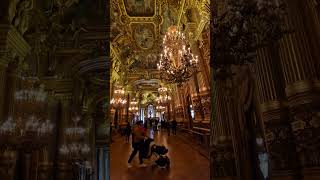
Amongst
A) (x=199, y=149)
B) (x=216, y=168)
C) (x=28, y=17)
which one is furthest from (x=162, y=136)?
(x=28, y=17)

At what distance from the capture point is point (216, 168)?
6.03ft

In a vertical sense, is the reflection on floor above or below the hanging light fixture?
below

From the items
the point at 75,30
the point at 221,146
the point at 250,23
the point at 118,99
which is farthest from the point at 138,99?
the point at 250,23

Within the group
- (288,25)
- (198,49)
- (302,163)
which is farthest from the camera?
(198,49)

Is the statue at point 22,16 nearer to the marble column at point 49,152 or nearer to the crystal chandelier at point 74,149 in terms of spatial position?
the marble column at point 49,152

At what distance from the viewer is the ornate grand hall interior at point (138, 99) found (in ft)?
5.67

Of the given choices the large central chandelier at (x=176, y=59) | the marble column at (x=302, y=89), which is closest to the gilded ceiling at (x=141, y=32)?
the large central chandelier at (x=176, y=59)

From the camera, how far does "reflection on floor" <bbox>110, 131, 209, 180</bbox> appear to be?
6.48 ft

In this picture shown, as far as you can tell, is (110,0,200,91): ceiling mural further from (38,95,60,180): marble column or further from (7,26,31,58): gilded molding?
(7,26,31,58): gilded molding

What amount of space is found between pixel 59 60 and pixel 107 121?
1.00 metres

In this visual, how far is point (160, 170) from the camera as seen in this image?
7.20 ft

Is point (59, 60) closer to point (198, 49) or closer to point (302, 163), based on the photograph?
point (302, 163)

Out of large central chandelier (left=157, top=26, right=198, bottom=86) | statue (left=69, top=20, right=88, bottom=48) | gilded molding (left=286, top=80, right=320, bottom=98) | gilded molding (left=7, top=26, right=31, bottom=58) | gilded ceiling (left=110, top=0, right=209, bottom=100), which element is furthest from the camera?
large central chandelier (left=157, top=26, right=198, bottom=86)

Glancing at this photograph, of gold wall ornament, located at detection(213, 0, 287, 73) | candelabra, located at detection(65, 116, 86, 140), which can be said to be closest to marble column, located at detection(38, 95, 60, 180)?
candelabra, located at detection(65, 116, 86, 140)
